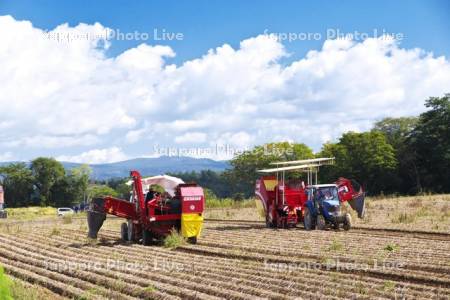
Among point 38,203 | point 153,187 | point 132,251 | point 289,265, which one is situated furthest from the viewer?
point 38,203

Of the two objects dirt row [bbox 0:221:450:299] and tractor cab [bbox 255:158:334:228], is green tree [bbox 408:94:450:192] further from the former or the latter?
dirt row [bbox 0:221:450:299]

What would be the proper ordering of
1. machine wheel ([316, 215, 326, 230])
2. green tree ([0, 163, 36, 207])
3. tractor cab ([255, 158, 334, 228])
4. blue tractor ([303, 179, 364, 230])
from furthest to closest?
1. green tree ([0, 163, 36, 207])
2. tractor cab ([255, 158, 334, 228])
3. machine wheel ([316, 215, 326, 230])
4. blue tractor ([303, 179, 364, 230])

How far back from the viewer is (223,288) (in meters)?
10.4

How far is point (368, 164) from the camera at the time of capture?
60438 mm

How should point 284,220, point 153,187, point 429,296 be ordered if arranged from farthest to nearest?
point 284,220 < point 153,187 < point 429,296

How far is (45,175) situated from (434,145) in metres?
49.7

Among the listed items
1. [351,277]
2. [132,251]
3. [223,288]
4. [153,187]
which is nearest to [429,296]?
[351,277]

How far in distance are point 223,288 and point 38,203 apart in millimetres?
→ 75334

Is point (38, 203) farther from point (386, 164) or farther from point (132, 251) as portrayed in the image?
point (132, 251)

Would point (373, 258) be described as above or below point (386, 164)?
below

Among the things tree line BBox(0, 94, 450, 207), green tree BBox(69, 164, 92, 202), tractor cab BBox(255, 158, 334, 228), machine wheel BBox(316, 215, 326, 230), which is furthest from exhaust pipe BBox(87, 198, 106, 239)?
green tree BBox(69, 164, 92, 202)

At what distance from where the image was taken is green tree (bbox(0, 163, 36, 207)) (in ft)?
265

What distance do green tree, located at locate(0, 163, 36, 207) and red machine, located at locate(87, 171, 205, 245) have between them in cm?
6569

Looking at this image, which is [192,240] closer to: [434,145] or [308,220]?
[308,220]
